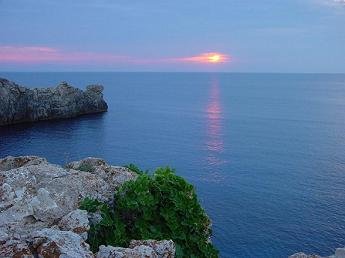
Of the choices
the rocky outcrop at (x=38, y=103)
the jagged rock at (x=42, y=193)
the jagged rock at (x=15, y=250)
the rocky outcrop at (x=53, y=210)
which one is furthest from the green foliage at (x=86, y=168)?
the rocky outcrop at (x=38, y=103)

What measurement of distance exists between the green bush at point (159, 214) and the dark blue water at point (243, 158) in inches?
1187

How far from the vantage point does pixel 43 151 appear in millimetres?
118312

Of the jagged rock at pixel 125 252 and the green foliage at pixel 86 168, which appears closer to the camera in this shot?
the jagged rock at pixel 125 252

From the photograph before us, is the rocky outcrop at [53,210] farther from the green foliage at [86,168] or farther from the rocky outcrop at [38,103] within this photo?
the rocky outcrop at [38,103]

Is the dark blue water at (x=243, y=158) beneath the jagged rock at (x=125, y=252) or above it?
beneath

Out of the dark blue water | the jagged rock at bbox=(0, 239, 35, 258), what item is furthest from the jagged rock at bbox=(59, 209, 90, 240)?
the dark blue water

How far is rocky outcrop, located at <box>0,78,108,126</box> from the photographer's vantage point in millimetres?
159750

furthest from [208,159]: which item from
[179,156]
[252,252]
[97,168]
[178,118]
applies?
[97,168]

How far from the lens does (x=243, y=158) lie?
115125 mm

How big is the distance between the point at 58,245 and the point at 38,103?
6757 inches

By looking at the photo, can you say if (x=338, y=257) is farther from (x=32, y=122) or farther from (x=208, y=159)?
(x=32, y=122)

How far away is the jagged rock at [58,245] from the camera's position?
12.7 metres

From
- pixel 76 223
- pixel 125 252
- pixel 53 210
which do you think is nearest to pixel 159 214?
pixel 76 223

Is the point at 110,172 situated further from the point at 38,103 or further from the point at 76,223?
the point at 38,103
